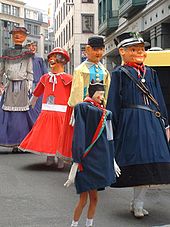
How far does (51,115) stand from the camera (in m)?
8.52

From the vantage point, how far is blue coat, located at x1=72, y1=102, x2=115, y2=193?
15.1 ft

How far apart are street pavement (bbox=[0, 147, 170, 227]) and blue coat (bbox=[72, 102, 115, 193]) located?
759 millimetres

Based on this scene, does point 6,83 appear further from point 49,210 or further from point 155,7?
point 155,7

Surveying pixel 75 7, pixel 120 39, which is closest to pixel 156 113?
pixel 120 39

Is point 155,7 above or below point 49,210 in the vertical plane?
above

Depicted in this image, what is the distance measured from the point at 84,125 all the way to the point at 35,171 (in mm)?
3872

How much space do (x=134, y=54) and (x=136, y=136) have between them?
939 millimetres

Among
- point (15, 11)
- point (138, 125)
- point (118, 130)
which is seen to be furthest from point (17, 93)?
point (15, 11)

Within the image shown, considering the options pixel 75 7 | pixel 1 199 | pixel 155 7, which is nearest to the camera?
pixel 1 199

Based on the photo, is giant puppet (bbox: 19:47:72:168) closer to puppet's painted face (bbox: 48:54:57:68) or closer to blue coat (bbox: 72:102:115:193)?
puppet's painted face (bbox: 48:54:57:68)

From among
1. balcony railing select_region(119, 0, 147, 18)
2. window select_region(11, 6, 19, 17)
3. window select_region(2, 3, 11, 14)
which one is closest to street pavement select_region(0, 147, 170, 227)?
balcony railing select_region(119, 0, 147, 18)

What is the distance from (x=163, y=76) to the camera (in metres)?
8.34

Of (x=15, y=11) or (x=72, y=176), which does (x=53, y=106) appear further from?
(x=15, y=11)

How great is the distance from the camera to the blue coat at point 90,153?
181 inches
